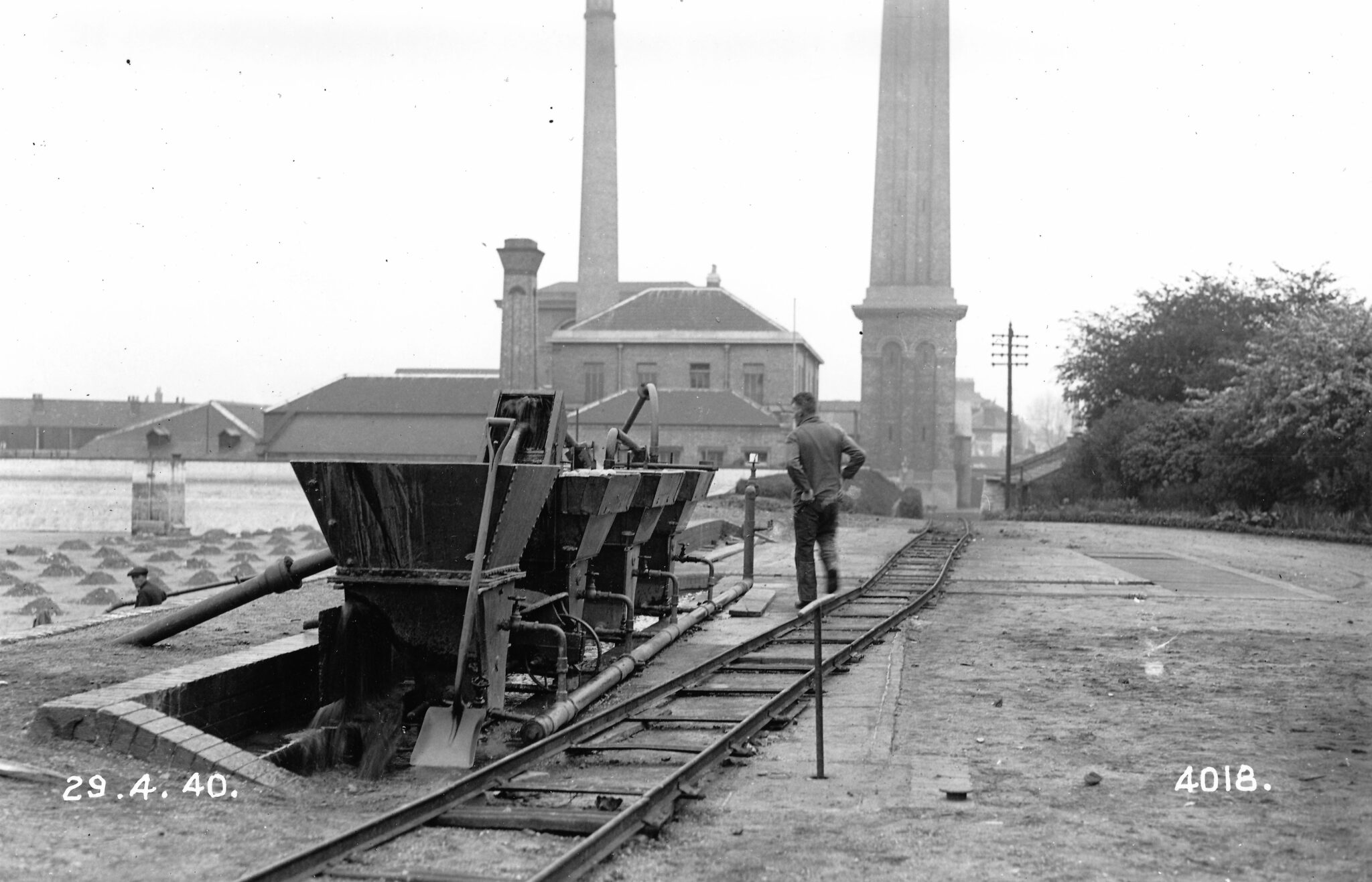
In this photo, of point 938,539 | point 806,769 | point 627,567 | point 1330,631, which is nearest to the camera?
point 806,769

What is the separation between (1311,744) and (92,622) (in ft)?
29.9

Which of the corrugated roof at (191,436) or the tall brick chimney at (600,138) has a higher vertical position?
the tall brick chimney at (600,138)

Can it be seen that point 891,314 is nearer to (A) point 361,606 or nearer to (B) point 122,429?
(B) point 122,429

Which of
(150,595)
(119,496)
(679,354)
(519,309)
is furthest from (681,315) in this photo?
(150,595)

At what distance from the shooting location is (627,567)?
10438 millimetres

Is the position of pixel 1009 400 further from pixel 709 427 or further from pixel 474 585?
pixel 474 585

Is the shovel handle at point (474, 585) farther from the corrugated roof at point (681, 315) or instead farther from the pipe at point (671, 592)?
the corrugated roof at point (681, 315)

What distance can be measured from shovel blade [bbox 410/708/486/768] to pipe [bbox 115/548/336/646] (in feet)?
4.05

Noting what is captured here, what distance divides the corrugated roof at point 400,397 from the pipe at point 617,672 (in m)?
55.9

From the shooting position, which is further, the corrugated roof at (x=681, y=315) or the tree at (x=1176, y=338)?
the corrugated roof at (x=681, y=315)

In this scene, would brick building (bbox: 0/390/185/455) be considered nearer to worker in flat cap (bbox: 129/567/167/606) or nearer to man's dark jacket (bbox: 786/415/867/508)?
worker in flat cap (bbox: 129/567/167/606)

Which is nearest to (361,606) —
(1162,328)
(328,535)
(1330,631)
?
(328,535)

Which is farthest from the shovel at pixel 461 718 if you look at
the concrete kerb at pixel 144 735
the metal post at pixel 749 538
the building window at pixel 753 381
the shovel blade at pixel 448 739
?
the building window at pixel 753 381

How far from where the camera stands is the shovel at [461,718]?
7289 millimetres
